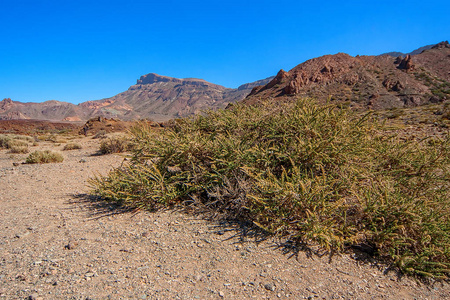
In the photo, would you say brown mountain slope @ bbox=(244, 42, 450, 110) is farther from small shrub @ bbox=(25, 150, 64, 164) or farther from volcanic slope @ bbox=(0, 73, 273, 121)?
volcanic slope @ bbox=(0, 73, 273, 121)

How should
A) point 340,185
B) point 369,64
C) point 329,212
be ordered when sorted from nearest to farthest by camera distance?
point 329,212
point 340,185
point 369,64

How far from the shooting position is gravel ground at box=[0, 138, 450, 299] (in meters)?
2.35

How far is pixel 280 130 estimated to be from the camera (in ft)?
13.7

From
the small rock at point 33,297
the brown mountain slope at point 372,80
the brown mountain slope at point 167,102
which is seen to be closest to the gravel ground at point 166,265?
the small rock at point 33,297

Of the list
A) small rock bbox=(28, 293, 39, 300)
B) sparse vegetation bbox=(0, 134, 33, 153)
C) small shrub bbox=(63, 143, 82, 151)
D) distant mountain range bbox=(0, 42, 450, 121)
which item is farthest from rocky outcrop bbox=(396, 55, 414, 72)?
small rock bbox=(28, 293, 39, 300)

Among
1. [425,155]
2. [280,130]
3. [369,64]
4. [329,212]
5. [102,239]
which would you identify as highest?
[369,64]

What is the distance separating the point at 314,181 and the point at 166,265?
6.90ft

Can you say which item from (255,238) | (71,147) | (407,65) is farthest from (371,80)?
(255,238)

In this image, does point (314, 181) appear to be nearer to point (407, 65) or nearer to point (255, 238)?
point (255, 238)

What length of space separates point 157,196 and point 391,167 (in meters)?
3.66

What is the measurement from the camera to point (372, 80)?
4459cm

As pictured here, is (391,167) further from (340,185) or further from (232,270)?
(232,270)

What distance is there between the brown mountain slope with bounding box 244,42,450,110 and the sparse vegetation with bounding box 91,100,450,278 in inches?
1308

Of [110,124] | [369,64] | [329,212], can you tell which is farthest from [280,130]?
[369,64]
